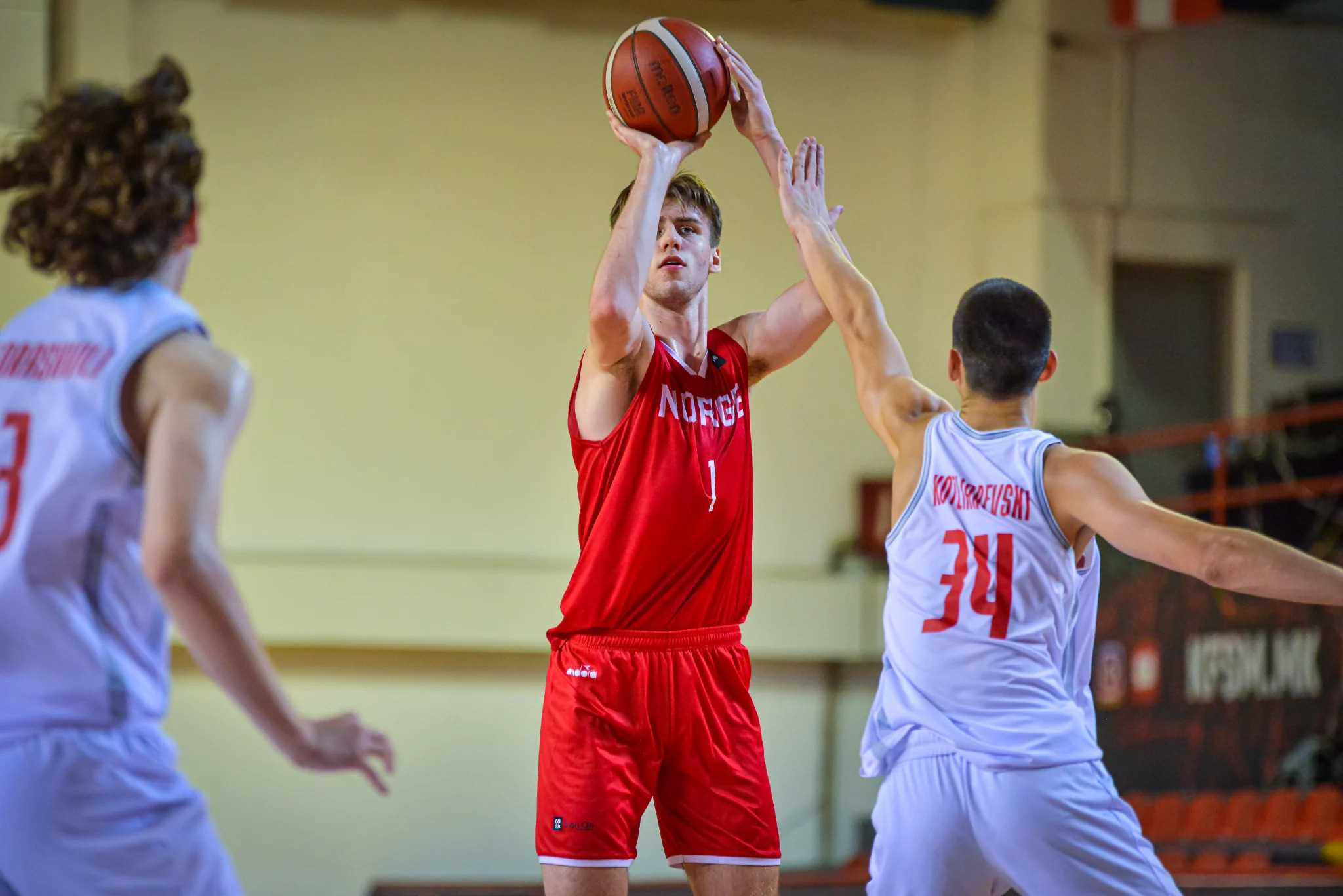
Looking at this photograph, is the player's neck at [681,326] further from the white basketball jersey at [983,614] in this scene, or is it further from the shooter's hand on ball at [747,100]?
the white basketball jersey at [983,614]

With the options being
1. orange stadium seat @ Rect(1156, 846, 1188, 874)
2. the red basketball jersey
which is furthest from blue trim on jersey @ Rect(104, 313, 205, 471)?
orange stadium seat @ Rect(1156, 846, 1188, 874)

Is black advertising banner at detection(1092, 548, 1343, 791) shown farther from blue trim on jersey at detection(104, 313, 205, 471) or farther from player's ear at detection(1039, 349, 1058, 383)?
Result: blue trim on jersey at detection(104, 313, 205, 471)

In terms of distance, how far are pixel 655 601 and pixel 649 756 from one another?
0.37 m

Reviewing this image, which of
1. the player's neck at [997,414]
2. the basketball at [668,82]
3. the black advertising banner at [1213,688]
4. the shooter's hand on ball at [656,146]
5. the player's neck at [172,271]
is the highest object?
the basketball at [668,82]

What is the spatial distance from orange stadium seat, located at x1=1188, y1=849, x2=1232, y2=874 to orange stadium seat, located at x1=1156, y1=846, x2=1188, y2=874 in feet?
0.16

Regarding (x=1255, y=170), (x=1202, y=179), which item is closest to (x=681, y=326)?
(x=1202, y=179)

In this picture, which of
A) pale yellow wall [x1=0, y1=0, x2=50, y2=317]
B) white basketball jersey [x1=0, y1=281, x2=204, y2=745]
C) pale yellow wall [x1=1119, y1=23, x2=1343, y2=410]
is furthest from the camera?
pale yellow wall [x1=1119, y1=23, x2=1343, y2=410]

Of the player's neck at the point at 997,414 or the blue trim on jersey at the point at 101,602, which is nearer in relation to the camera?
the blue trim on jersey at the point at 101,602

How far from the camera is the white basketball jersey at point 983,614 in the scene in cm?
299

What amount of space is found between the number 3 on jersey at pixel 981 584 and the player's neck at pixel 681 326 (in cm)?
109

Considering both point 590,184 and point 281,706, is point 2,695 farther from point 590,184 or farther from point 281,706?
point 590,184

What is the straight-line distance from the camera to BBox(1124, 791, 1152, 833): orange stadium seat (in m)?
8.06

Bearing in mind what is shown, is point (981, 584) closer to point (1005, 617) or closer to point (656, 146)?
point (1005, 617)

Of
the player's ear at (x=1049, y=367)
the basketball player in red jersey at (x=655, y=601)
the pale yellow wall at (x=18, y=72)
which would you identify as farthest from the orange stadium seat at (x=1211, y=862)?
the pale yellow wall at (x=18, y=72)
